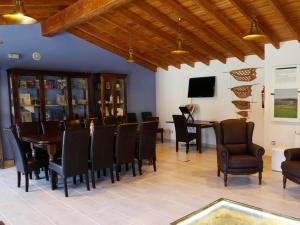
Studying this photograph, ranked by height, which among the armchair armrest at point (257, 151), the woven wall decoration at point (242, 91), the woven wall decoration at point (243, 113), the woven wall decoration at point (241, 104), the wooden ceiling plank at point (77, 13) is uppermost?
the wooden ceiling plank at point (77, 13)

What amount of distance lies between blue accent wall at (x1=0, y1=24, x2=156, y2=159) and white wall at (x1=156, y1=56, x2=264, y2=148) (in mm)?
443

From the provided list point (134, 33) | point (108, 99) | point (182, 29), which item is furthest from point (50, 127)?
point (182, 29)

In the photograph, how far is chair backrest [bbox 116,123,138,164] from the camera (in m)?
4.36

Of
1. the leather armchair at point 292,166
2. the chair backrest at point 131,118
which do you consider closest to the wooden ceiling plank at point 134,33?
the chair backrest at point 131,118

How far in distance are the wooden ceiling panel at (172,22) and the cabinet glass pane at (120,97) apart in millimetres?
926

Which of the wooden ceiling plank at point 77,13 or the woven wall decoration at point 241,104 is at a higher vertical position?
the wooden ceiling plank at point 77,13

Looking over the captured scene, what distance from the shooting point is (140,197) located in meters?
3.67

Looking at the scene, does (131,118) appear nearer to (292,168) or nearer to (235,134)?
(235,134)

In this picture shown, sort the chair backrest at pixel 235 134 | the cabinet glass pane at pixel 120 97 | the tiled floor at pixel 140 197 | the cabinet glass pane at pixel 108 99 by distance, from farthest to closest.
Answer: the cabinet glass pane at pixel 120 97, the cabinet glass pane at pixel 108 99, the chair backrest at pixel 235 134, the tiled floor at pixel 140 197

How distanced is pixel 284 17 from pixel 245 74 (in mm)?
2158

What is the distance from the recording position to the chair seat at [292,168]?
139 inches

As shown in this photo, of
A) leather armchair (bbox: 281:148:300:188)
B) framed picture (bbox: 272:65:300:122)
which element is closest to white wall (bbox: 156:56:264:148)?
framed picture (bbox: 272:65:300:122)

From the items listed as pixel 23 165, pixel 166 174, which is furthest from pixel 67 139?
pixel 166 174

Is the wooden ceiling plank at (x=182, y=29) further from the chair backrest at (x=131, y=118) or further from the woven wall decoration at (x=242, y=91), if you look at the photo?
the chair backrest at (x=131, y=118)
